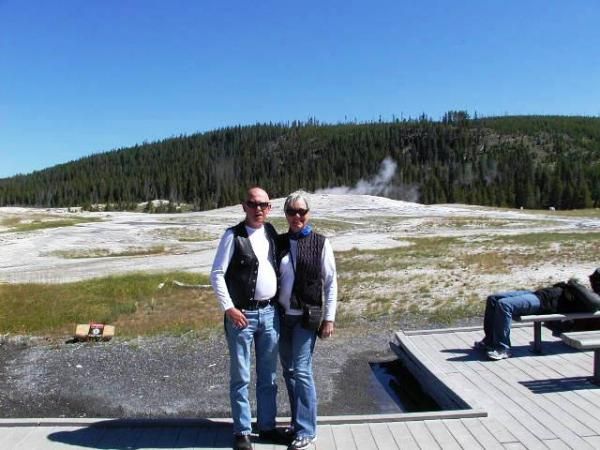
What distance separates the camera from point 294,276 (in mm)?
5137

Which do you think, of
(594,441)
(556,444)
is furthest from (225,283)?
(594,441)

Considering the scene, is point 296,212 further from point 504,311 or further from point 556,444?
point 504,311

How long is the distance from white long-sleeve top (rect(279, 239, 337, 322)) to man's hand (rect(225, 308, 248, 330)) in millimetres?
386

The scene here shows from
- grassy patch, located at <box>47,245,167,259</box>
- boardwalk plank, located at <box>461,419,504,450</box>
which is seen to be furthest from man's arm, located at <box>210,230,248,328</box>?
grassy patch, located at <box>47,245,167,259</box>

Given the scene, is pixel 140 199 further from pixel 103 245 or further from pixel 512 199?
pixel 103 245

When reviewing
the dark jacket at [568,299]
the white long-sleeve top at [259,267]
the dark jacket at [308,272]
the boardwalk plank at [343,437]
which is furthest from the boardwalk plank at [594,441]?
the white long-sleeve top at [259,267]

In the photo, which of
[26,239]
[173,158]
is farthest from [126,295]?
[173,158]

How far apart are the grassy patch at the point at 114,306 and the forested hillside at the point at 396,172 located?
96.7 metres

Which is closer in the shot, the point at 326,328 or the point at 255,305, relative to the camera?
the point at 255,305

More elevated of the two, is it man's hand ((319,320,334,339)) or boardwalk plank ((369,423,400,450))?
man's hand ((319,320,334,339))

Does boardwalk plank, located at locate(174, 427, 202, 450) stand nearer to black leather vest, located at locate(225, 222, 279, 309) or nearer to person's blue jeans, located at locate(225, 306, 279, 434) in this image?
person's blue jeans, located at locate(225, 306, 279, 434)

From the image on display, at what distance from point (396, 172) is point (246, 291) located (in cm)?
15357

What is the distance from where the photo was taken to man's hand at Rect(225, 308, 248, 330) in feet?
16.2

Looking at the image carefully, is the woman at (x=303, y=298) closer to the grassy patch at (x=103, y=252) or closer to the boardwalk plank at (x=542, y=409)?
the boardwalk plank at (x=542, y=409)
